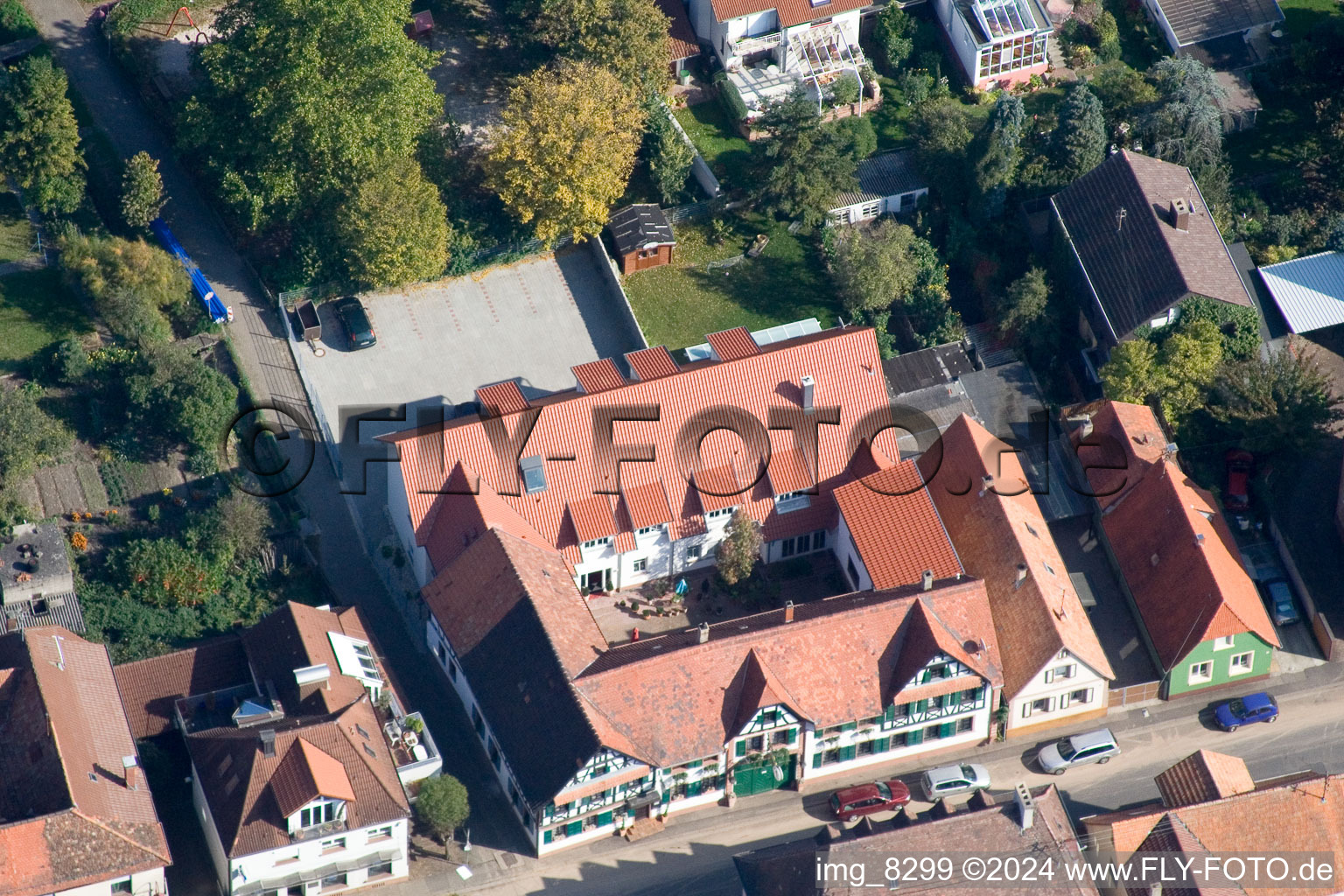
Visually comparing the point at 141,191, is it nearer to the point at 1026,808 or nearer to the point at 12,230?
the point at 12,230

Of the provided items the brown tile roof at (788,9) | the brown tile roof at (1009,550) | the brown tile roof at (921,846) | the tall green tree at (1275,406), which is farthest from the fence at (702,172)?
the brown tile roof at (921,846)

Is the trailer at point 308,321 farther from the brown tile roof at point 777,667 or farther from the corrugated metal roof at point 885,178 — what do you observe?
the corrugated metal roof at point 885,178

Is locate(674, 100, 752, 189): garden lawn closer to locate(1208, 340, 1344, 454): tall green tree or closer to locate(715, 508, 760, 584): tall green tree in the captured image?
locate(715, 508, 760, 584): tall green tree

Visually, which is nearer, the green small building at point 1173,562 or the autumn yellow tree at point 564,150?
the green small building at point 1173,562

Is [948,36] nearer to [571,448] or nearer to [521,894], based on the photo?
[571,448]

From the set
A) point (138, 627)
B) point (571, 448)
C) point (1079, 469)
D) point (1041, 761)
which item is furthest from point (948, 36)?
point (138, 627)

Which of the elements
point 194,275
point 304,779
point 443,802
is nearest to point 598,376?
point 194,275
